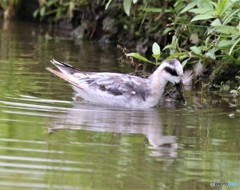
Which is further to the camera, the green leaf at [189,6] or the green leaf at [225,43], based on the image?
the green leaf at [189,6]

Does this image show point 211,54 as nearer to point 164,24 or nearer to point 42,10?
point 164,24

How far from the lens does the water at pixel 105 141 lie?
6402mm

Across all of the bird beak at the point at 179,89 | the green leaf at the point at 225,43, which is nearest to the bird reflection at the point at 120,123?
the bird beak at the point at 179,89

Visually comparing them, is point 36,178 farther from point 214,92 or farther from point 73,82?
point 214,92

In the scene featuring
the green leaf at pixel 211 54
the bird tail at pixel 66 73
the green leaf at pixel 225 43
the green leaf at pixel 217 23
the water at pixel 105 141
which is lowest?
the water at pixel 105 141

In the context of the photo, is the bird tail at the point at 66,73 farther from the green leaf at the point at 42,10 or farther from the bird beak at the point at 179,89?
the green leaf at the point at 42,10

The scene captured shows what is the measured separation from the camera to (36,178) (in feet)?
20.6

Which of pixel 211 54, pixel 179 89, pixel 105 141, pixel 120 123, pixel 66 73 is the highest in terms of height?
pixel 211 54

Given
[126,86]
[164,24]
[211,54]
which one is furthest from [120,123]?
[164,24]

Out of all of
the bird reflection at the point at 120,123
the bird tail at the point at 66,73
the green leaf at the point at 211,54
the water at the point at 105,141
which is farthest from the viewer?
the green leaf at the point at 211,54

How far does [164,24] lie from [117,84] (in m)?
3.50

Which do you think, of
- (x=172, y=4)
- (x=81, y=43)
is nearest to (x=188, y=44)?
(x=172, y=4)

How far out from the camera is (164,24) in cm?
1328

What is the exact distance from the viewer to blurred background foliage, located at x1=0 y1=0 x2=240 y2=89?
985 cm
